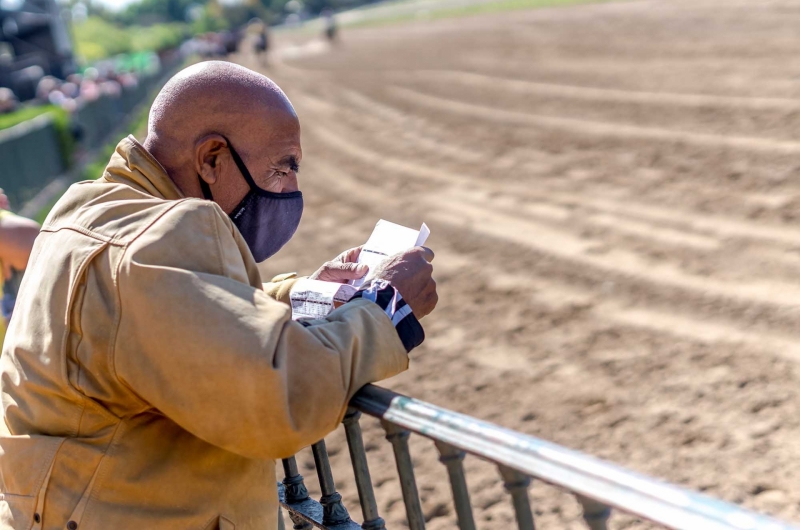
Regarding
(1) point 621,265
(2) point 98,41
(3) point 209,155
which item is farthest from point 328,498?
(2) point 98,41

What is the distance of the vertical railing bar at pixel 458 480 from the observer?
5.54ft

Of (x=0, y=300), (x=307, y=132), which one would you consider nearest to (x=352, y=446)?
(x=0, y=300)

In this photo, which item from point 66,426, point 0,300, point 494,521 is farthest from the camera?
point 494,521

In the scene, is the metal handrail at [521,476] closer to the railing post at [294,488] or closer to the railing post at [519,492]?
the railing post at [519,492]

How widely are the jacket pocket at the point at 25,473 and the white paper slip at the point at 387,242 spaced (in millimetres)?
825

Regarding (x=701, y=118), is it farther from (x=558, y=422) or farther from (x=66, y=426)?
(x=66, y=426)

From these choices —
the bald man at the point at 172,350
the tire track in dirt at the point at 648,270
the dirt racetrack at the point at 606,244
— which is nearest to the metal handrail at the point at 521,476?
the bald man at the point at 172,350

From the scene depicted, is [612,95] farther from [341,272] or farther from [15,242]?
[341,272]

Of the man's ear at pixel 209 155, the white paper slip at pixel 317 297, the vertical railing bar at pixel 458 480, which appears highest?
the man's ear at pixel 209 155

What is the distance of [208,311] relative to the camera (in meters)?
1.63

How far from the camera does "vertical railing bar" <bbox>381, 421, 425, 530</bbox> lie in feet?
5.98

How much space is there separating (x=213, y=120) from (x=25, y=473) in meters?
0.84

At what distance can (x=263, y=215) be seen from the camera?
2287 millimetres

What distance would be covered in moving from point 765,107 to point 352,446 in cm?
1075
